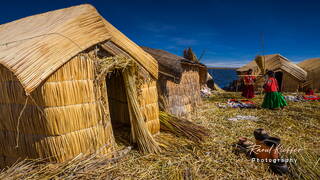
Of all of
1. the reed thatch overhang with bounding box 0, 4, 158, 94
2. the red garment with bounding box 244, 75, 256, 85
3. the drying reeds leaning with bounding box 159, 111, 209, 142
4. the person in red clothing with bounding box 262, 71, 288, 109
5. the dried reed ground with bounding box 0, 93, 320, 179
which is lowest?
the dried reed ground with bounding box 0, 93, 320, 179

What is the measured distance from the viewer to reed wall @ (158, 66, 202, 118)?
6.51 metres

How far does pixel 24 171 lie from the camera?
2.87m

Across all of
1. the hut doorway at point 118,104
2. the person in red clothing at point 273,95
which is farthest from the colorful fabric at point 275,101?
the hut doorway at point 118,104

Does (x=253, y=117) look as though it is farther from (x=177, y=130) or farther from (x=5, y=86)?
(x=5, y=86)

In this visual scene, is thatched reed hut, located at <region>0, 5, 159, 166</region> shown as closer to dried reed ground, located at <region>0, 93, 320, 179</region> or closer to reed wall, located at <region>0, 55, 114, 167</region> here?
reed wall, located at <region>0, 55, 114, 167</region>

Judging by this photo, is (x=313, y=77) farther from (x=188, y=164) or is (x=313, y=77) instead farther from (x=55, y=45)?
(x=55, y=45)

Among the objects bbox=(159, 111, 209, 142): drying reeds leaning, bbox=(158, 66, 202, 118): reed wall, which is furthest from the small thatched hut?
bbox=(159, 111, 209, 142): drying reeds leaning

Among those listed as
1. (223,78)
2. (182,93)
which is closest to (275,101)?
(182,93)

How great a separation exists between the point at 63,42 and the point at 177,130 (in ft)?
10.4

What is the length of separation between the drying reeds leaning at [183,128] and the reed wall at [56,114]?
198 cm

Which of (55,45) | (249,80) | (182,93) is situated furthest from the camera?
(249,80)

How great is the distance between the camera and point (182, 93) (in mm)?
7332

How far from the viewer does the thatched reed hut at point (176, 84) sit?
20.7ft

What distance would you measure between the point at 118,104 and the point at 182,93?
2.92m
